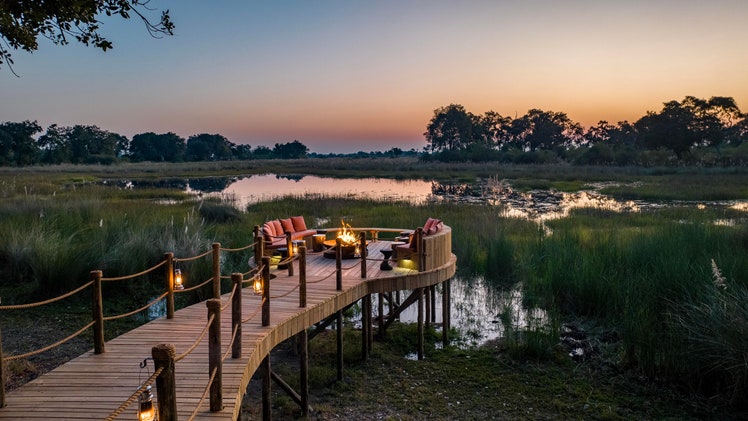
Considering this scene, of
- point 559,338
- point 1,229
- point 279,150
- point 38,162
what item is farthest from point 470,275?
point 279,150

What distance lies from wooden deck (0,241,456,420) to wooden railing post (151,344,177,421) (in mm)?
989

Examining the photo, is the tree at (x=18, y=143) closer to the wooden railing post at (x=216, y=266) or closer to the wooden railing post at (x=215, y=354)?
the wooden railing post at (x=216, y=266)

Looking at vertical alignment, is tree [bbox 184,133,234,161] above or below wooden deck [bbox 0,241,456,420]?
above

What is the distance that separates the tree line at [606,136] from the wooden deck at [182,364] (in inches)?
1885

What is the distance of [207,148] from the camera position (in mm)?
111500

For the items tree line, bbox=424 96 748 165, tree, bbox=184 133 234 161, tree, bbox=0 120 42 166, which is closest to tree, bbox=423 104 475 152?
tree line, bbox=424 96 748 165

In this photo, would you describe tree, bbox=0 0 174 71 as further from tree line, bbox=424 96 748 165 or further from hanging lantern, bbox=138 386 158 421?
tree line, bbox=424 96 748 165

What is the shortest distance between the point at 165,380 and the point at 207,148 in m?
115

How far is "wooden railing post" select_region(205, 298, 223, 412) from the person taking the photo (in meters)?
4.18

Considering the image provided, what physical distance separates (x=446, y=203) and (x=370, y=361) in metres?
15.4

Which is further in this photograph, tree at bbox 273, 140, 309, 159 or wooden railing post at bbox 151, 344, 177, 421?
tree at bbox 273, 140, 309, 159

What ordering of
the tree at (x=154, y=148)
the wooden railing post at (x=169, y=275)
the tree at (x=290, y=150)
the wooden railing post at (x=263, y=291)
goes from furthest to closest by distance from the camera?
the tree at (x=290, y=150), the tree at (x=154, y=148), the wooden railing post at (x=169, y=275), the wooden railing post at (x=263, y=291)

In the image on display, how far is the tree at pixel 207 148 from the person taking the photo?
4328 inches

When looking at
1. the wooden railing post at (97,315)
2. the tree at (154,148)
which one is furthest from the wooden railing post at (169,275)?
the tree at (154,148)
